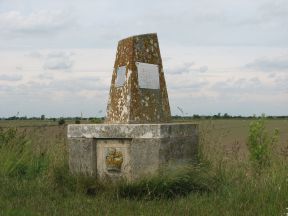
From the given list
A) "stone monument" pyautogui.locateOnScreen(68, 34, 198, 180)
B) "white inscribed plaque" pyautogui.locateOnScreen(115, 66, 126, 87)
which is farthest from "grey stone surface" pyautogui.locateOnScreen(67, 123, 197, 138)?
"white inscribed plaque" pyautogui.locateOnScreen(115, 66, 126, 87)

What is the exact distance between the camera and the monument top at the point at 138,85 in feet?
23.1

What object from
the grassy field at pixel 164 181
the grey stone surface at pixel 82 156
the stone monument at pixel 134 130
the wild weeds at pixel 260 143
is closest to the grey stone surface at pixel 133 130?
the stone monument at pixel 134 130

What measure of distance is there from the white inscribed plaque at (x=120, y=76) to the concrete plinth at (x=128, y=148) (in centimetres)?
80

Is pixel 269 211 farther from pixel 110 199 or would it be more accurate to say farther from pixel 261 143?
pixel 261 143

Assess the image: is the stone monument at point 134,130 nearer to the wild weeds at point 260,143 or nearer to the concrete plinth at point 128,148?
the concrete plinth at point 128,148

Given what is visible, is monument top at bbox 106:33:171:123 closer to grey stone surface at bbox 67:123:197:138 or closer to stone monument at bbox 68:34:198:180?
stone monument at bbox 68:34:198:180

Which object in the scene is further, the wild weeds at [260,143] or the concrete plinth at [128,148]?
the wild weeds at [260,143]

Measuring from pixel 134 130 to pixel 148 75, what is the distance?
43.0 inches

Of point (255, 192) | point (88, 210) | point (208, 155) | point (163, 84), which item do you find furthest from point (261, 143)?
point (88, 210)

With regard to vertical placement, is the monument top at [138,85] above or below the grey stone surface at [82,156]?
above

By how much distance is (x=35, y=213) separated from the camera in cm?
537

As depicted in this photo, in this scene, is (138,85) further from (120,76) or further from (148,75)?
(120,76)

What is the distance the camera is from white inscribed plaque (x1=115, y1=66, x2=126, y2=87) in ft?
23.7

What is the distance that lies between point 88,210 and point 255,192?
2.13 meters
